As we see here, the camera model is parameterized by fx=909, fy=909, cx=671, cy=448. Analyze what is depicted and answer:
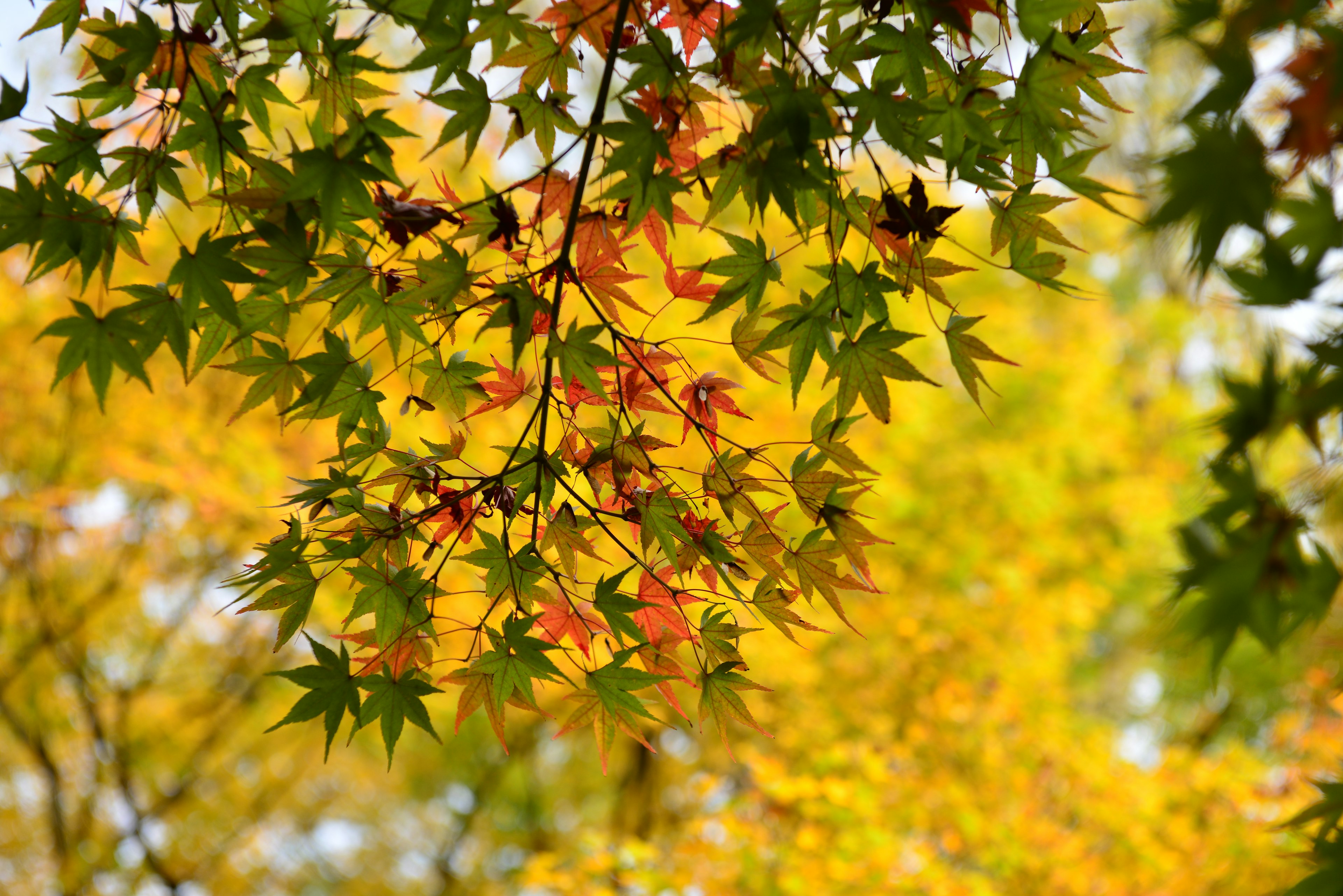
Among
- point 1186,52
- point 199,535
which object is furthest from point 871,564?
point 1186,52

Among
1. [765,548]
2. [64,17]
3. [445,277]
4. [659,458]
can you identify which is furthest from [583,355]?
[659,458]

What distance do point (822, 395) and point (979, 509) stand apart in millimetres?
1859

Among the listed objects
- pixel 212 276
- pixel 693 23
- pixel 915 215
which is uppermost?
pixel 693 23

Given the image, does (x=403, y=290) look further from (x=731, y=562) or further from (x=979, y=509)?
(x=979, y=509)

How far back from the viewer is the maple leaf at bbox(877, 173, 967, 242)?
117cm

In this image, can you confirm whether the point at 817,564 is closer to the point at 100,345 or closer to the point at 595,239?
the point at 595,239

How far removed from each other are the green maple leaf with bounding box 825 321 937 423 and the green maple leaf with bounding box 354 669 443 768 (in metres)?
0.67

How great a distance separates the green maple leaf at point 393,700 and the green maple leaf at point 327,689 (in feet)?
0.05

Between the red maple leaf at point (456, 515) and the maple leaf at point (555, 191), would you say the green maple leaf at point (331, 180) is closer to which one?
the maple leaf at point (555, 191)

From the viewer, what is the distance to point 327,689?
3.82 ft

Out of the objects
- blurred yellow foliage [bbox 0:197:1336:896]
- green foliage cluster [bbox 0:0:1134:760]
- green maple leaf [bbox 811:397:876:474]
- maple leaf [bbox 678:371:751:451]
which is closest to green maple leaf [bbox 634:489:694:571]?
green foliage cluster [bbox 0:0:1134:760]

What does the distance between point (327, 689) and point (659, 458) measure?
4.56 meters

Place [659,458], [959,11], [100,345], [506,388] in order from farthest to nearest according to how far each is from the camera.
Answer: [659,458] < [506,388] < [100,345] < [959,11]

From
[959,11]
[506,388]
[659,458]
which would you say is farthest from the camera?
[659,458]
